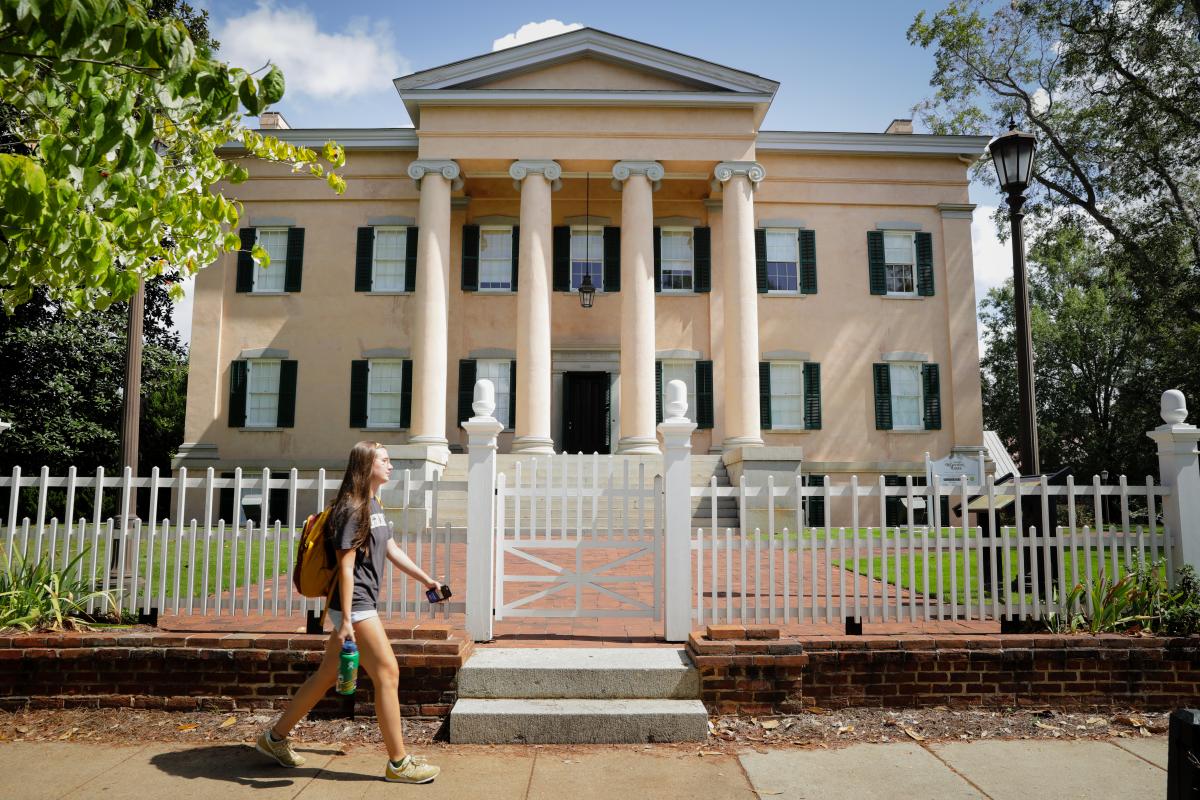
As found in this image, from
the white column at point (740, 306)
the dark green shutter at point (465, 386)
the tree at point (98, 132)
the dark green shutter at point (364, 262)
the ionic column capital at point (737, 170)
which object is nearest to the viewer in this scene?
the tree at point (98, 132)

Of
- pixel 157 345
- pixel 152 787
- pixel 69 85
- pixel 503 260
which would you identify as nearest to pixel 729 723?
pixel 152 787

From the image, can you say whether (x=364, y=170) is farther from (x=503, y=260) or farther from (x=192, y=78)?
(x=192, y=78)

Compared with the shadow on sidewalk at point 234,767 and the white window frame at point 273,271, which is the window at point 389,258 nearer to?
the white window frame at point 273,271

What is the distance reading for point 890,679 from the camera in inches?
229

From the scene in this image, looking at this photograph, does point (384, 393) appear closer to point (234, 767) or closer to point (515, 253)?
point (515, 253)

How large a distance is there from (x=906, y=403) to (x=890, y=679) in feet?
55.4

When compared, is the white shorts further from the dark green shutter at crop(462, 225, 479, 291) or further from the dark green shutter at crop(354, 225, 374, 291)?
the dark green shutter at crop(354, 225, 374, 291)

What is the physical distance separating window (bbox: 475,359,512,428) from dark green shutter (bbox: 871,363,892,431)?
30.8 ft

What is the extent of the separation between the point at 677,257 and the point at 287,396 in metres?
10.6

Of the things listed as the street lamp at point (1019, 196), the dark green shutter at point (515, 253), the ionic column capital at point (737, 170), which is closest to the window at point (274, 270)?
the dark green shutter at point (515, 253)

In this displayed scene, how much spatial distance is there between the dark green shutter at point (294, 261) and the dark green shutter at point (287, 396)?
201cm

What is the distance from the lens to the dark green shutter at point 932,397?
2139 centimetres

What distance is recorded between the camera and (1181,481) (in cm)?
663

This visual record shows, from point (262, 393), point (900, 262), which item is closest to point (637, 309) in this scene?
point (900, 262)
